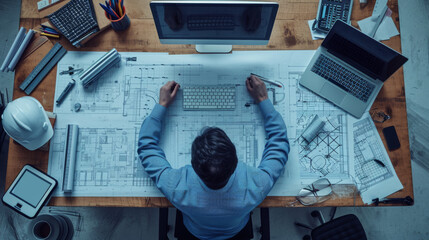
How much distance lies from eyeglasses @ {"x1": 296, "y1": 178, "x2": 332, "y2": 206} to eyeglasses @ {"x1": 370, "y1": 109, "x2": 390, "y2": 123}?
1.39 ft

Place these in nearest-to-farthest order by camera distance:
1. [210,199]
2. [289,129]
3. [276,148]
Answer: [210,199] < [276,148] < [289,129]

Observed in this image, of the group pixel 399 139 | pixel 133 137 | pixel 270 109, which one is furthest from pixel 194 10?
pixel 399 139

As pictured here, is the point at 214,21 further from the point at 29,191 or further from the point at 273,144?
the point at 29,191

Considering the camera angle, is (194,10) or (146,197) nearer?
(194,10)

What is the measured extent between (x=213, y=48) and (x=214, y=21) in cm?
27

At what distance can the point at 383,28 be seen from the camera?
5.02ft

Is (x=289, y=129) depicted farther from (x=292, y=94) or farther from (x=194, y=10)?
(x=194, y=10)

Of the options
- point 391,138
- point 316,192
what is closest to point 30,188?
point 316,192

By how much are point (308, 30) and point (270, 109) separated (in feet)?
1.71

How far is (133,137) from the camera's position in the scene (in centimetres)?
146

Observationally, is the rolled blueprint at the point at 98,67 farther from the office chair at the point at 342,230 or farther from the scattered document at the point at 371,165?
the office chair at the point at 342,230

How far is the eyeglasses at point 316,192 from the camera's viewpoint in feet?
4.52

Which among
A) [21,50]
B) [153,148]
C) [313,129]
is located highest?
[21,50]

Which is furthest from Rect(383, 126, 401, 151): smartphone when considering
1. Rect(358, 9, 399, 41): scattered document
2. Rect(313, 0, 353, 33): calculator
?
Rect(313, 0, 353, 33): calculator
